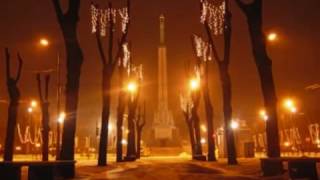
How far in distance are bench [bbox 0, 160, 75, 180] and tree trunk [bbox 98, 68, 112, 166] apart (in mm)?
10429

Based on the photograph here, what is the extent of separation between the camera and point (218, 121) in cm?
11112

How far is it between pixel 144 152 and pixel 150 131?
24094 mm

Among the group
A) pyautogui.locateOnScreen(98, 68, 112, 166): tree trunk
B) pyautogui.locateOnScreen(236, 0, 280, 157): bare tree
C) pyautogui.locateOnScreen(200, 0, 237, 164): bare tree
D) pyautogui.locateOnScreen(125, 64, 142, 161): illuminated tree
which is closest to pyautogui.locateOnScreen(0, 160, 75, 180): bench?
pyautogui.locateOnScreen(236, 0, 280, 157): bare tree

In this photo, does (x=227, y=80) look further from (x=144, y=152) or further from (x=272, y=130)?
(x=144, y=152)

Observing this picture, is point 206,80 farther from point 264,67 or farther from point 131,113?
point 264,67

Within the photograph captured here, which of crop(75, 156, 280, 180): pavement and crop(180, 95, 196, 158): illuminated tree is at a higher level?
crop(180, 95, 196, 158): illuminated tree

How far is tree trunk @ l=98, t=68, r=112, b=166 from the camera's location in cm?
2742

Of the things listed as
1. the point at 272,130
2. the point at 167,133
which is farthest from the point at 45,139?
the point at 167,133


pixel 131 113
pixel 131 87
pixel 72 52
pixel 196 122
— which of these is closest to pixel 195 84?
pixel 196 122

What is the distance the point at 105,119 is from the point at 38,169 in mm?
13471

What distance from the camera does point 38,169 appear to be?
14.6 m

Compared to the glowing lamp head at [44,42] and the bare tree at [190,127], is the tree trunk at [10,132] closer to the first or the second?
the glowing lamp head at [44,42]

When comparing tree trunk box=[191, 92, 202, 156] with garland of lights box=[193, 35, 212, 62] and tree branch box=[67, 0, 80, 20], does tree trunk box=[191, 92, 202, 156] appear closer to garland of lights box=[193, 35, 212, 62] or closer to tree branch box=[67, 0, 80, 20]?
garland of lights box=[193, 35, 212, 62]

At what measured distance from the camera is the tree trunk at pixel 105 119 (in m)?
27.4
